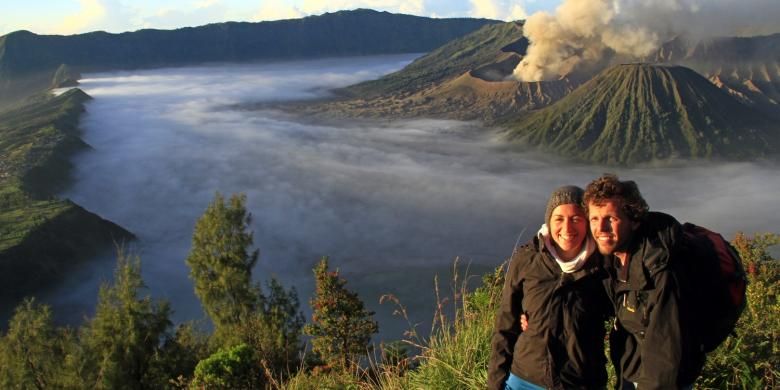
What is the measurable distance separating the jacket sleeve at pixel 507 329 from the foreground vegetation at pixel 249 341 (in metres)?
0.59

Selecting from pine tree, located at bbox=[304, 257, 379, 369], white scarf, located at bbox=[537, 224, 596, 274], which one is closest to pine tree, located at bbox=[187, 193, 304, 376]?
pine tree, located at bbox=[304, 257, 379, 369]

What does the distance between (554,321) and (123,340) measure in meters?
17.1

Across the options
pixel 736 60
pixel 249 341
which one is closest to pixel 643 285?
pixel 249 341

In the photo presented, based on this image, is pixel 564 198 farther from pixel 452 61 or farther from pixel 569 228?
pixel 452 61

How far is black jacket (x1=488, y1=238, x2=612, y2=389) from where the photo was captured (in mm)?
3100

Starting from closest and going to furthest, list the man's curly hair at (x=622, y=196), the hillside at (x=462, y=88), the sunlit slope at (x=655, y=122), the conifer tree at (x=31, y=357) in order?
1. the man's curly hair at (x=622, y=196)
2. the conifer tree at (x=31, y=357)
3. the sunlit slope at (x=655, y=122)
4. the hillside at (x=462, y=88)

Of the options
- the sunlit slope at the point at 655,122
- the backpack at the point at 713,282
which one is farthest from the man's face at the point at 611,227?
the sunlit slope at the point at 655,122

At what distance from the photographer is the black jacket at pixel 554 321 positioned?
10.2 feet

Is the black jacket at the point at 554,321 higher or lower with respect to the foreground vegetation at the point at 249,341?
higher

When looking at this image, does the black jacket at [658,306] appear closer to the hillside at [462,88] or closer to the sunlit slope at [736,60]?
the hillside at [462,88]

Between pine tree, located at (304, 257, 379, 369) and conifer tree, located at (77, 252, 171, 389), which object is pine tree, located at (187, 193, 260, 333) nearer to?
conifer tree, located at (77, 252, 171, 389)

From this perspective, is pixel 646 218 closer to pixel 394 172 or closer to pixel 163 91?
pixel 394 172

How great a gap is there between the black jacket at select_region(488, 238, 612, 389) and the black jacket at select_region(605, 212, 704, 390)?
9.6 inches

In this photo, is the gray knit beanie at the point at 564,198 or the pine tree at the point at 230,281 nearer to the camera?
the gray knit beanie at the point at 564,198
